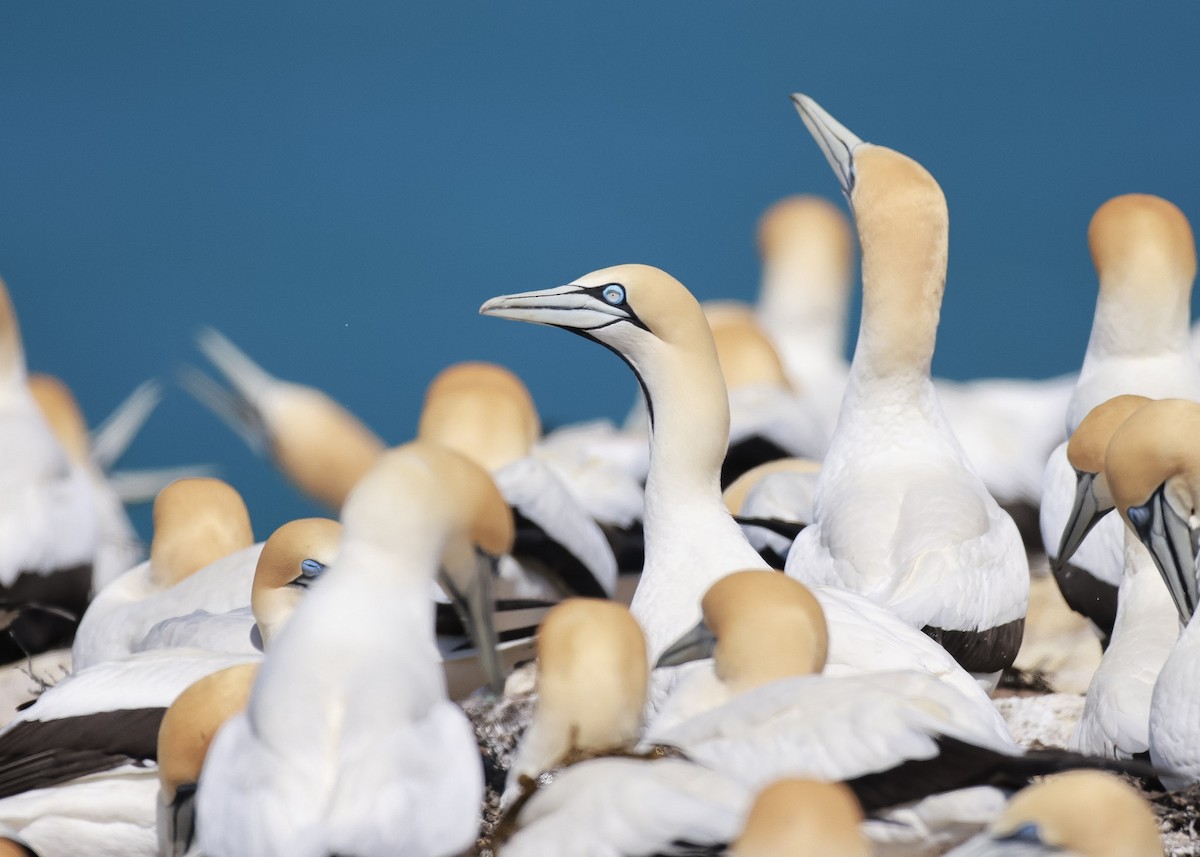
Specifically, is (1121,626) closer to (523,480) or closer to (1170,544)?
(1170,544)

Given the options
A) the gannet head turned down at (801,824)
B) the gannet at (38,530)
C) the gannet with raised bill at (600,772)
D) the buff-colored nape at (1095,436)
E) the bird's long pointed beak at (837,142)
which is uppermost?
the bird's long pointed beak at (837,142)

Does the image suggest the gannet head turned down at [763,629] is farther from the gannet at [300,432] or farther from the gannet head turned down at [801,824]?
the gannet at [300,432]

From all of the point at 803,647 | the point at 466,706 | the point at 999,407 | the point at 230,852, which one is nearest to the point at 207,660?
the point at 466,706

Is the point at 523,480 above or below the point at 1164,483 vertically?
below

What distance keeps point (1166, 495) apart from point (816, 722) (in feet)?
5.10

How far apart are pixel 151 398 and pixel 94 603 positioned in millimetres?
4312

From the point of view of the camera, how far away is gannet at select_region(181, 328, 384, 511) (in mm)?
6227

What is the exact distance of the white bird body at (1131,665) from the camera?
15.5ft

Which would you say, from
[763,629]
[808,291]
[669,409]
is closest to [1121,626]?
[669,409]

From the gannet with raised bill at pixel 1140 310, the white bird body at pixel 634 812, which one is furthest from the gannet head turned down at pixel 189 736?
the gannet with raised bill at pixel 1140 310

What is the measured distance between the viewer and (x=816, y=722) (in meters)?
3.70

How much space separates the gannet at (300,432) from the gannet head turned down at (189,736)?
5.57ft

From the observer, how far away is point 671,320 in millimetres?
4930

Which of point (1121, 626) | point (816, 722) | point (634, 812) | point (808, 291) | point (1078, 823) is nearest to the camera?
point (1078, 823)
